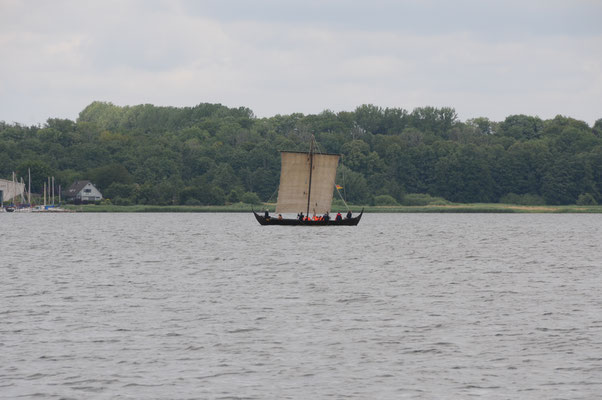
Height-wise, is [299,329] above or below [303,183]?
below

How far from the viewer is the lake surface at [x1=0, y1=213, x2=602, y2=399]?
2276 centimetres

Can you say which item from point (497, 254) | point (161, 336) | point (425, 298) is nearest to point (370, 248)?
point (497, 254)

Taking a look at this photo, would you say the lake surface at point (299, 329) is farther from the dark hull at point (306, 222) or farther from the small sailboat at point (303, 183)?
the small sailboat at point (303, 183)

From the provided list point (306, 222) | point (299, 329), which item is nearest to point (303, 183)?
point (306, 222)

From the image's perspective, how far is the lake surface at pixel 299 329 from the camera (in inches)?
896

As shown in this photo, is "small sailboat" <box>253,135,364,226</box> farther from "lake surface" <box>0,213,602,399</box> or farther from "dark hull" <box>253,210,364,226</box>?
"lake surface" <box>0,213,602,399</box>

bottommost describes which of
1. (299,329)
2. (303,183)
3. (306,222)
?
(299,329)

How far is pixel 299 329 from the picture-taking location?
30922 mm

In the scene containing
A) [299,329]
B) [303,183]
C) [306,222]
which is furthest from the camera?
[303,183]

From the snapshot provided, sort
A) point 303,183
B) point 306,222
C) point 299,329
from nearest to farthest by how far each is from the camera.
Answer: point 299,329
point 306,222
point 303,183

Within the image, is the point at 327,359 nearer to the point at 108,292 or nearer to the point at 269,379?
the point at 269,379

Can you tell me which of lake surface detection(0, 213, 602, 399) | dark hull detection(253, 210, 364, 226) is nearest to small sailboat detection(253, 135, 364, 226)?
dark hull detection(253, 210, 364, 226)

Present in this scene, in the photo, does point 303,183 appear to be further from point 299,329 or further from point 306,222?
point 299,329

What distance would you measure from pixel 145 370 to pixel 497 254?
52138 millimetres
